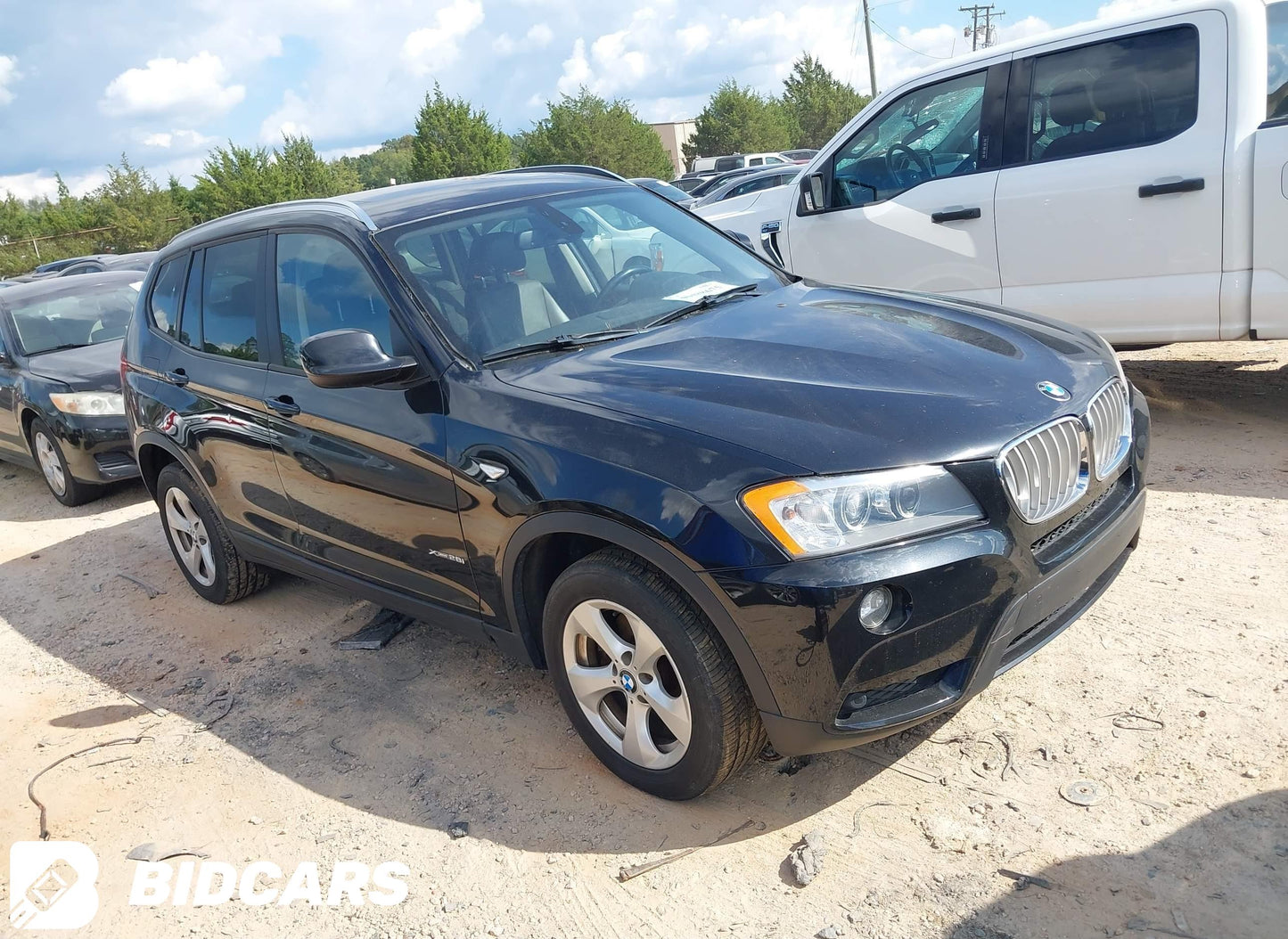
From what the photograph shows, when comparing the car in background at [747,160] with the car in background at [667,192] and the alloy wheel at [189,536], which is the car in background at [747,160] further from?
the alloy wheel at [189,536]

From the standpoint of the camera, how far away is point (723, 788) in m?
3.20

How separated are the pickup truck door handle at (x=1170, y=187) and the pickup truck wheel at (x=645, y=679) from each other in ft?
Answer: 12.3

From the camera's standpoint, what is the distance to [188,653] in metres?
4.81

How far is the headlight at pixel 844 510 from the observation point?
101 inches

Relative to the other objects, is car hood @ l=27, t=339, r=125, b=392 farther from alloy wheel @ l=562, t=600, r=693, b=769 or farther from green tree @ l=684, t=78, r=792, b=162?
green tree @ l=684, t=78, r=792, b=162

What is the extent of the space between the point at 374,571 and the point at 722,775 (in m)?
1.60

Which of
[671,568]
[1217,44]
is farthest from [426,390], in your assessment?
[1217,44]

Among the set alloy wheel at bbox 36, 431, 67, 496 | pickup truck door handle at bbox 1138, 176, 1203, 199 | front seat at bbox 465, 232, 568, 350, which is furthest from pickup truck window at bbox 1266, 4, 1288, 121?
alloy wheel at bbox 36, 431, 67, 496

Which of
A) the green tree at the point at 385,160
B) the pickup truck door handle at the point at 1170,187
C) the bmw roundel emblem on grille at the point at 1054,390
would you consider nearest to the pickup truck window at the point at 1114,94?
the pickup truck door handle at the point at 1170,187

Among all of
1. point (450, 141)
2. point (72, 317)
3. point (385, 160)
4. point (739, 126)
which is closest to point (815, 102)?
point (739, 126)

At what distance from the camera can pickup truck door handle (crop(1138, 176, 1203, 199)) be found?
510 cm

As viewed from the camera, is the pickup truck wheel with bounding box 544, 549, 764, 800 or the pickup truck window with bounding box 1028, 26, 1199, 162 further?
the pickup truck window with bounding box 1028, 26, 1199, 162

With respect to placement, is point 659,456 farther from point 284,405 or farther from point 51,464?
point 51,464

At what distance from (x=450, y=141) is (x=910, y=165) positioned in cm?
5574
